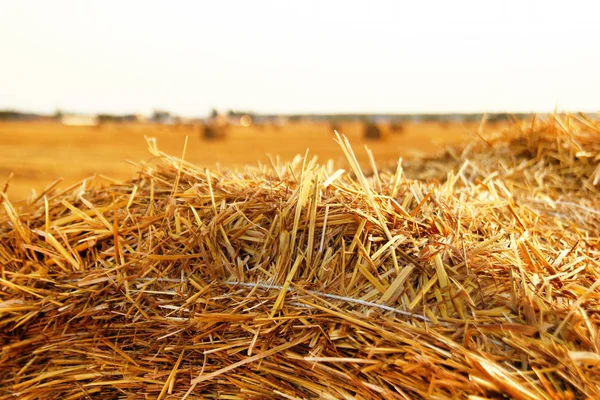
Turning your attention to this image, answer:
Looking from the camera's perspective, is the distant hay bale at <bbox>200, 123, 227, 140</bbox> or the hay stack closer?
the hay stack

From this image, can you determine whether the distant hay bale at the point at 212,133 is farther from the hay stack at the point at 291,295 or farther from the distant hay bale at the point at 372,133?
the hay stack at the point at 291,295

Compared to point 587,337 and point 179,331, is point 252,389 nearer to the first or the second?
point 179,331

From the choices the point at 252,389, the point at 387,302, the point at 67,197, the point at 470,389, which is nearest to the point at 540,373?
the point at 470,389

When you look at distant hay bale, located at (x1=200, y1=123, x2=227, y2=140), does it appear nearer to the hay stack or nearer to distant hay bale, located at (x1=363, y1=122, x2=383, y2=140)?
distant hay bale, located at (x1=363, y1=122, x2=383, y2=140)

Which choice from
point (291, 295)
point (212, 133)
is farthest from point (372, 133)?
point (291, 295)

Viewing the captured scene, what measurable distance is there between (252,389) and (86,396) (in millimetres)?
627

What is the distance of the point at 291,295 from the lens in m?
1.59

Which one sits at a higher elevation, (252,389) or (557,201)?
(557,201)

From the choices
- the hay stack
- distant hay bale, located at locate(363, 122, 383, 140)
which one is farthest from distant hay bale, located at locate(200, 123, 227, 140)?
the hay stack

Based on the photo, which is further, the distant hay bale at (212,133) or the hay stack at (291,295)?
the distant hay bale at (212,133)

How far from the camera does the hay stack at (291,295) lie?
1387 mm

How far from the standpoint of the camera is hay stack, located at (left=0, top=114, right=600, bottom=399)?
1.39 meters

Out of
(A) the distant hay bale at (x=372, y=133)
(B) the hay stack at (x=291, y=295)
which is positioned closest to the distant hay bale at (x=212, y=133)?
(A) the distant hay bale at (x=372, y=133)

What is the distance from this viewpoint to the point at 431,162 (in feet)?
12.2
